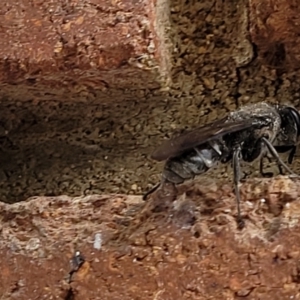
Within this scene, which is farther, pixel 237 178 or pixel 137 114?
pixel 137 114

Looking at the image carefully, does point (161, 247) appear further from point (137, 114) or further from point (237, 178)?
point (137, 114)

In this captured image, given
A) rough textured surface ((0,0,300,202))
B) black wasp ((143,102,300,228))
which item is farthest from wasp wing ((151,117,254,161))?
rough textured surface ((0,0,300,202))

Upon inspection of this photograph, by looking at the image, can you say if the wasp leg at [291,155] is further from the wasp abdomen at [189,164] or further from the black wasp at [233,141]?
the wasp abdomen at [189,164]

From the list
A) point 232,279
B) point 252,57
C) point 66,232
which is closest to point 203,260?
point 232,279

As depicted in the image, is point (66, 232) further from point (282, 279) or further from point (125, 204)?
point (282, 279)

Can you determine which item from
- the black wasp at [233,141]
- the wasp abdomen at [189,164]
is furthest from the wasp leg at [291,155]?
the wasp abdomen at [189,164]

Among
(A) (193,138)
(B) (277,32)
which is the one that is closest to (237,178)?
(A) (193,138)
